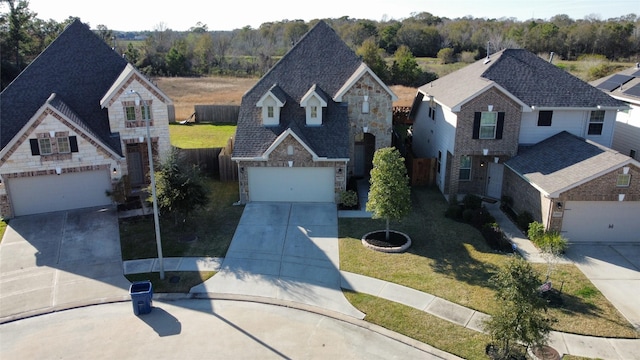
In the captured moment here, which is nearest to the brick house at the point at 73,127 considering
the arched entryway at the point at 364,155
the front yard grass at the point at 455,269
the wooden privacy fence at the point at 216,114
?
the arched entryway at the point at 364,155

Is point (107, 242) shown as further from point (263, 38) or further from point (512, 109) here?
point (263, 38)

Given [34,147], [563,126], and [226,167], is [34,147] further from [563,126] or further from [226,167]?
[563,126]

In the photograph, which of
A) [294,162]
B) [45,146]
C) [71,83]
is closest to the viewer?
[45,146]

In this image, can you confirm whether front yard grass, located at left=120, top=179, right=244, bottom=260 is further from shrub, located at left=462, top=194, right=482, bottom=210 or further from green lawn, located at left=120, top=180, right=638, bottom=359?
shrub, located at left=462, top=194, right=482, bottom=210

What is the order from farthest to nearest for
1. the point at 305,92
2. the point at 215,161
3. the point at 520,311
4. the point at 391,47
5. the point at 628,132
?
the point at 391,47
the point at 628,132
the point at 215,161
the point at 305,92
the point at 520,311

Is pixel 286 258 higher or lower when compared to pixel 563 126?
lower

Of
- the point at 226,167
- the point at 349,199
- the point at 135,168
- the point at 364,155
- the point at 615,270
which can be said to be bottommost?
the point at 615,270

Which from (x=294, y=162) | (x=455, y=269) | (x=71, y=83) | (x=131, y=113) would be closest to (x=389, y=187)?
(x=455, y=269)

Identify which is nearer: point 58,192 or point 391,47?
point 58,192
